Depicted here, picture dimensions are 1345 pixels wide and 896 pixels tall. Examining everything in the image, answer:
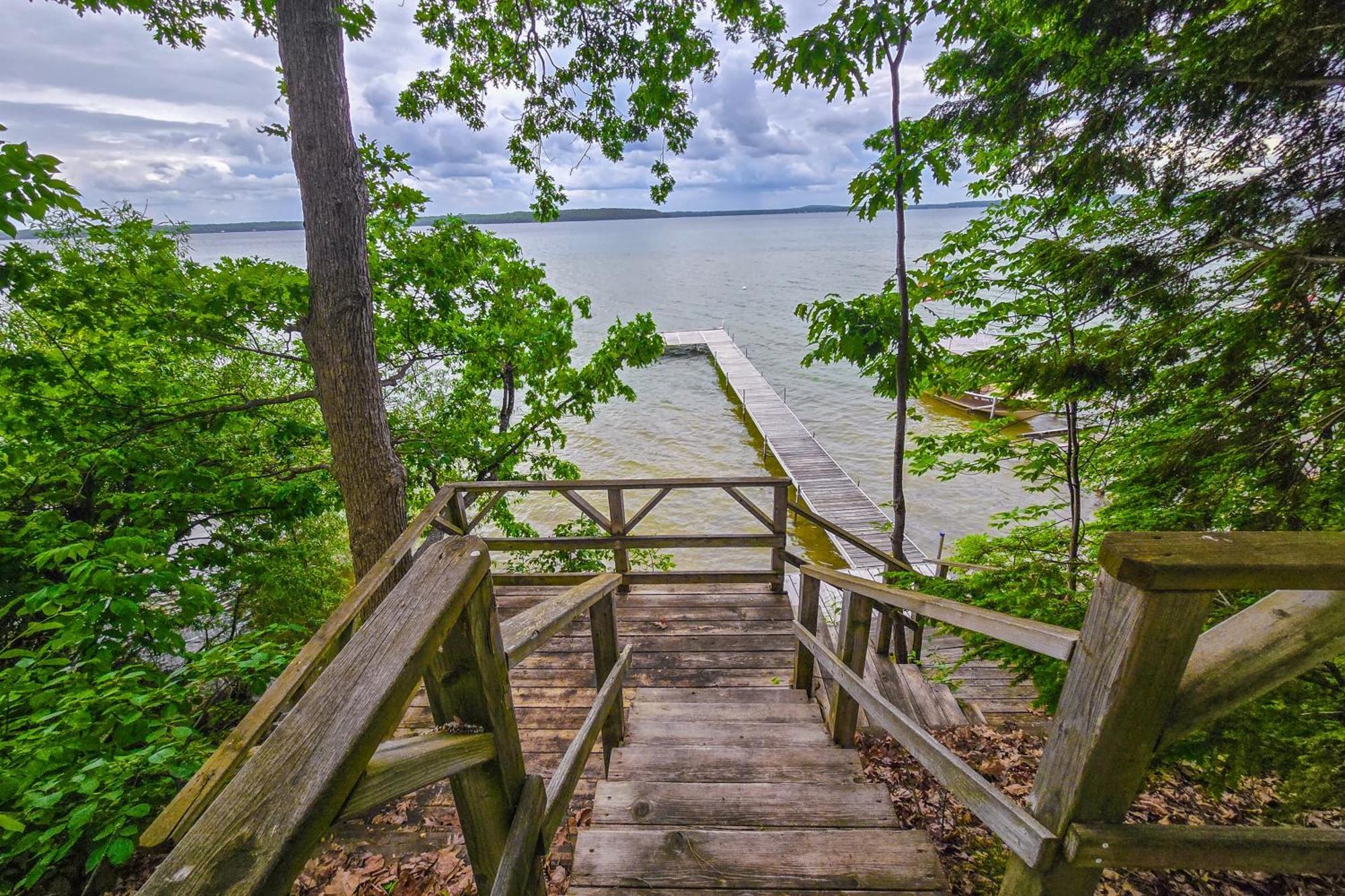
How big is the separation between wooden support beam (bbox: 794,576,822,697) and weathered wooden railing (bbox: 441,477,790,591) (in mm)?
1315

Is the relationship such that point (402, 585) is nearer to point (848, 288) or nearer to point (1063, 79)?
point (1063, 79)

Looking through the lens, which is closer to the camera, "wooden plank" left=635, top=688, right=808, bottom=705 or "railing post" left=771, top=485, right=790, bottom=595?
"wooden plank" left=635, top=688, right=808, bottom=705

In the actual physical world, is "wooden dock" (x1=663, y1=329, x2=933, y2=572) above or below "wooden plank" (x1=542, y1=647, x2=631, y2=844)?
below

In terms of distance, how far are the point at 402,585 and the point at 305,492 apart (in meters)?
5.60

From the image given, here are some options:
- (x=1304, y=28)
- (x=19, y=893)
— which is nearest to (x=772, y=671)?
(x=19, y=893)

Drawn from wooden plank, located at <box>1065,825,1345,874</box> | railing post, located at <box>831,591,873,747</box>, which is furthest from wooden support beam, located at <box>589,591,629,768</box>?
wooden plank, located at <box>1065,825,1345,874</box>

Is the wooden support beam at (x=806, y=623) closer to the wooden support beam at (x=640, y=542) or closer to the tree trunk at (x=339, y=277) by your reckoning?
the wooden support beam at (x=640, y=542)

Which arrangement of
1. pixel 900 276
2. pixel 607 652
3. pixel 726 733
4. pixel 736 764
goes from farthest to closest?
pixel 900 276 < pixel 726 733 < pixel 607 652 < pixel 736 764

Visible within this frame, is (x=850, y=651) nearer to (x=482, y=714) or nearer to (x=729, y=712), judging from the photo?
(x=729, y=712)

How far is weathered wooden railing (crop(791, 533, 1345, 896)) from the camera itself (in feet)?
3.01

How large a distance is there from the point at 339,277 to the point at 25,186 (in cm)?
187

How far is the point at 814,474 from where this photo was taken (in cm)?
1700

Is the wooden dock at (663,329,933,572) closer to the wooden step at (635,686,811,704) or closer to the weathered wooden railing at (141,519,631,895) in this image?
the wooden step at (635,686,811,704)

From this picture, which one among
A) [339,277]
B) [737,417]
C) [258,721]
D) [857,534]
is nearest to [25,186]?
[339,277]
